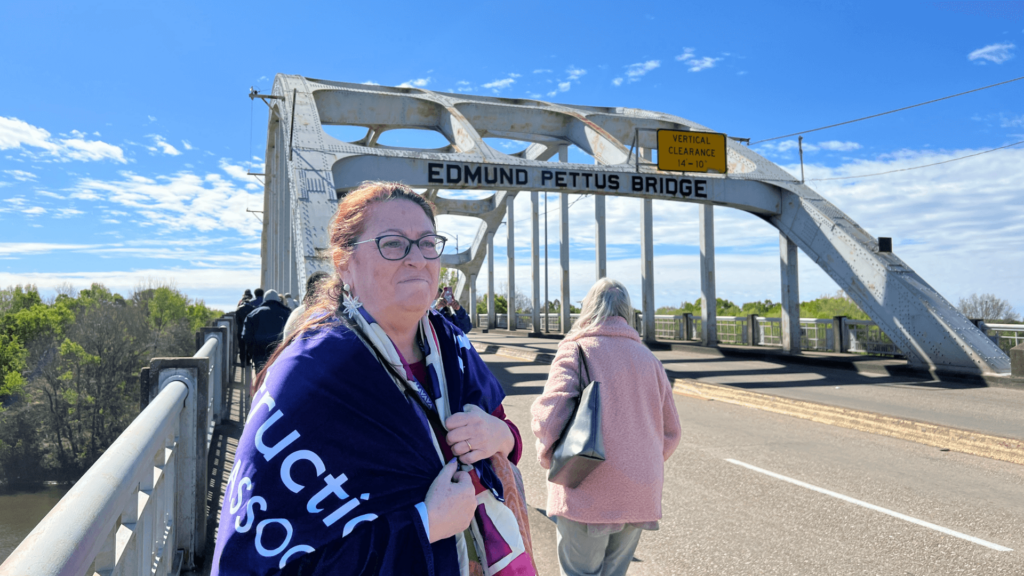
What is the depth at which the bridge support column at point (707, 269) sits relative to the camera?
22.6m

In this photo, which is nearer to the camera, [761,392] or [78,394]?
[761,392]

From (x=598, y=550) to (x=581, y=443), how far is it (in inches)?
23.8

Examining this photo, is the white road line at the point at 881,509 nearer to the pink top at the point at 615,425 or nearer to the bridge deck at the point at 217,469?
the pink top at the point at 615,425

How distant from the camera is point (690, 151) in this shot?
17.5m

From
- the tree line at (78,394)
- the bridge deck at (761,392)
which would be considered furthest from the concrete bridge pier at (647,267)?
the tree line at (78,394)

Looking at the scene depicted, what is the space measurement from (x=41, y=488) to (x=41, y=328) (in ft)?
65.3

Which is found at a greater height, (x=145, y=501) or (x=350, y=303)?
(x=350, y=303)

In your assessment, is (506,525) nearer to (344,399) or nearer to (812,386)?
(344,399)

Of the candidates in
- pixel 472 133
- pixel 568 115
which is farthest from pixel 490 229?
pixel 472 133

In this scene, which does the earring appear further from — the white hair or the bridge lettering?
the bridge lettering

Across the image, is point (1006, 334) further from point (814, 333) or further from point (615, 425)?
point (615, 425)

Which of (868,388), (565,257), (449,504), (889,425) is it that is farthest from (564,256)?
(449,504)

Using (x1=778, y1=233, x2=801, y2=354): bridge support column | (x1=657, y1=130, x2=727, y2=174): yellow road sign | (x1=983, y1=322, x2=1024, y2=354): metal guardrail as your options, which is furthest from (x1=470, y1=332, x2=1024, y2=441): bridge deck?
(x1=657, y1=130, x2=727, y2=174): yellow road sign

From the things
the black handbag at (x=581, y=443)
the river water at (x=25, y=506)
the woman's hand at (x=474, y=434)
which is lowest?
the river water at (x=25, y=506)
